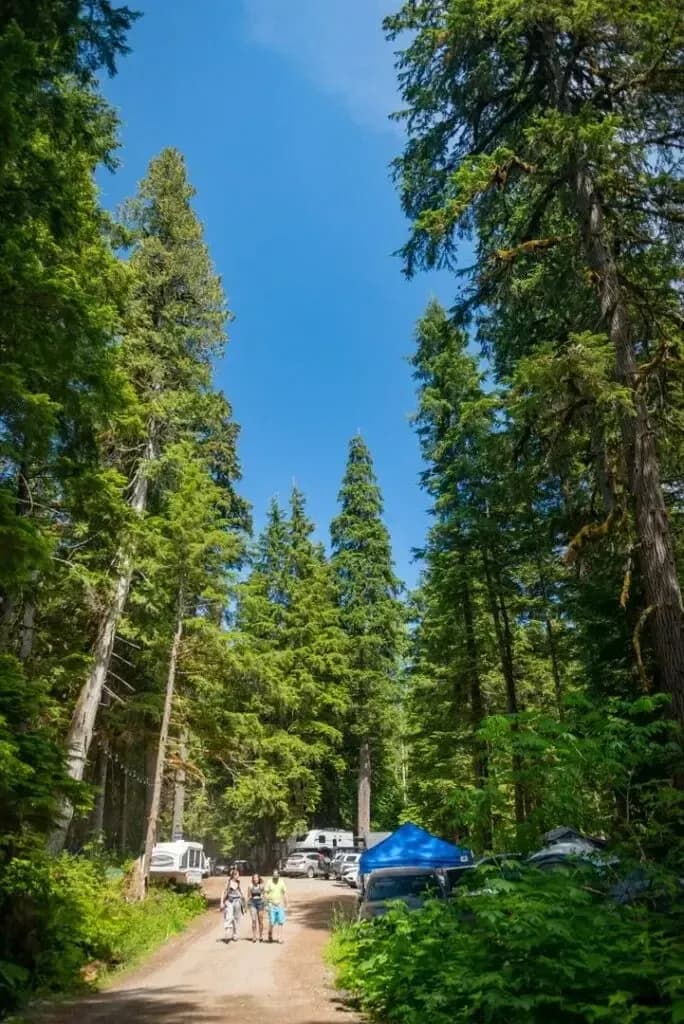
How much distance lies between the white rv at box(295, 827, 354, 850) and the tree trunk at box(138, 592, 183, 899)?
2047 cm

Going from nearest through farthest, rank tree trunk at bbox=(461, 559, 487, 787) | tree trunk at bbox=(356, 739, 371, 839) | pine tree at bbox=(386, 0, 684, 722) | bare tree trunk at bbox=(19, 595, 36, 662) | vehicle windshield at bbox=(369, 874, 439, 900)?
pine tree at bbox=(386, 0, 684, 722) < vehicle windshield at bbox=(369, 874, 439, 900) < bare tree trunk at bbox=(19, 595, 36, 662) < tree trunk at bbox=(461, 559, 487, 787) < tree trunk at bbox=(356, 739, 371, 839)

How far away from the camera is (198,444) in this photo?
86.7ft

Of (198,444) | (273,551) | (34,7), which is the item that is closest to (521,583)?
(198,444)

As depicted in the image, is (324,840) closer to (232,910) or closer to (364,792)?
(364,792)

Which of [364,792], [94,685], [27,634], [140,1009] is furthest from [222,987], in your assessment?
[364,792]

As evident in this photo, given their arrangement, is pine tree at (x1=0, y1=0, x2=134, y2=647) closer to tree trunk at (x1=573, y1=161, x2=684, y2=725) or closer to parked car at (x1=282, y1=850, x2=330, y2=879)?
tree trunk at (x1=573, y1=161, x2=684, y2=725)

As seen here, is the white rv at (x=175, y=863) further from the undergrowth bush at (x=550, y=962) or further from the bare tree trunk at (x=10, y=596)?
the undergrowth bush at (x=550, y=962)

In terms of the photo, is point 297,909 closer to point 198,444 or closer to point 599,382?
point 198,444

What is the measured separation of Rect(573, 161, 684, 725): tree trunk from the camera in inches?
357

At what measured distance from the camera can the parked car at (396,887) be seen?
1180 cm

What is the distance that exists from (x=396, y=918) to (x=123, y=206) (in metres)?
22.2

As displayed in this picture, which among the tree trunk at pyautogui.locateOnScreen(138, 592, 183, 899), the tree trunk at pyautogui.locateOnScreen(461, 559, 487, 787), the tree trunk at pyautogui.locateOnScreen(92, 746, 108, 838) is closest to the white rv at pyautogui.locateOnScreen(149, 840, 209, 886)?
the tree trunk at pyautogui.locateOnScreen(92, 746, 108, 838)

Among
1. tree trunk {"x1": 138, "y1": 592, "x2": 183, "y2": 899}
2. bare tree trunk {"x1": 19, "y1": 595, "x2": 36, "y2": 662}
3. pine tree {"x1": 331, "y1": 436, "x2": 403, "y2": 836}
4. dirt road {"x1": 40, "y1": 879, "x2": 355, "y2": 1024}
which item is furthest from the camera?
pine tree {"x1": 331, "y1": 436, "x2": 403, "y2": 836}

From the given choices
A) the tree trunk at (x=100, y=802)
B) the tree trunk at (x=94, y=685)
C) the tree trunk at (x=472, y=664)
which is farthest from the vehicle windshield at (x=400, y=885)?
the tree trunk at (x=100, y=802)
